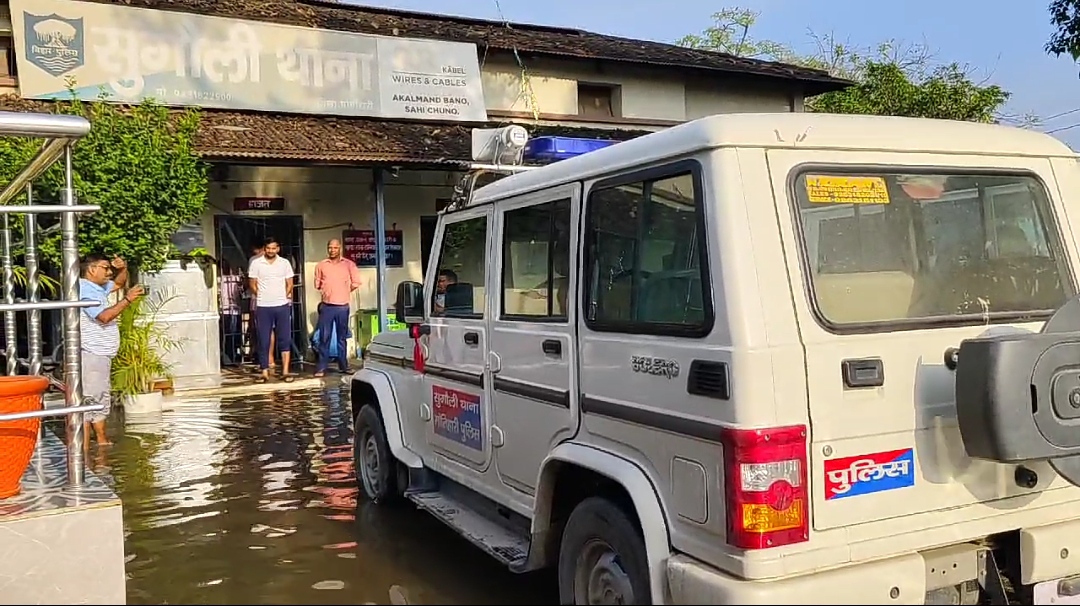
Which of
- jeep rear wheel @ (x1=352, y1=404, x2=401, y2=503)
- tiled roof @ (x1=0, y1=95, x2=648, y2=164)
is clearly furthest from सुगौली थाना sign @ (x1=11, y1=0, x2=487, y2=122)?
jeep rear wheel @ (x1=352, y1=404, x2=401, y2=503)

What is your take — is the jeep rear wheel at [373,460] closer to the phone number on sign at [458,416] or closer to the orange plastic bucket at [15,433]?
the phone number on sign at [458,416]

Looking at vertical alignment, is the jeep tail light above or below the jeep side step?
above

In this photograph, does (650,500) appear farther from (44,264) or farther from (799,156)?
(44,264)

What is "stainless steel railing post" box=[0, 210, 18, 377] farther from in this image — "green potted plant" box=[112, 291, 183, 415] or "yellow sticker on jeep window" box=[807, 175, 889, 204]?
"green potted plant" box=[112, 291, 183, 415]

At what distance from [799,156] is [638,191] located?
0.60 meters

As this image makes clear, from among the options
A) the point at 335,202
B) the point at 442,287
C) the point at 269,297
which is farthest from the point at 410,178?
the point at 442,287

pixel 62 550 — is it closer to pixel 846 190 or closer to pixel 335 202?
pixel 846 190

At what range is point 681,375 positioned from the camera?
3.09 meters

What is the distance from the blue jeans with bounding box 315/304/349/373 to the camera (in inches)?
491

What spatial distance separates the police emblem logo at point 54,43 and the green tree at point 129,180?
3.41ft

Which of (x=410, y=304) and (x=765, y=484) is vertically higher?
(x=410, y=304)

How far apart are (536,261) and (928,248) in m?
1.63

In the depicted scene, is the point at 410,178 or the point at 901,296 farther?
the point at 410,178

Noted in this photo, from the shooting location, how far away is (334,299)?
41.7 feet
